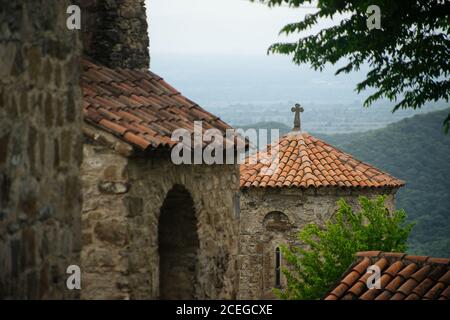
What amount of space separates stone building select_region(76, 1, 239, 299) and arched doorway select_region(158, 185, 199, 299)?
1 centimetres

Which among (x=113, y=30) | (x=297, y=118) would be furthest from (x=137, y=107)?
(x=297, y=118)

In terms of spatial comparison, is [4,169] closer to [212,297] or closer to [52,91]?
[52,91]

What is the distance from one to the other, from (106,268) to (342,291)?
3.12 m

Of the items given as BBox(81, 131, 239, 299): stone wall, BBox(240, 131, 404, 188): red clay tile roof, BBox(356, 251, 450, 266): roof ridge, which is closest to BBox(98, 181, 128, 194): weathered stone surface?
BBox(81, 131, 239, 299): stone wall

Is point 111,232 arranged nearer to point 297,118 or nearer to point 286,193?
point 286,193

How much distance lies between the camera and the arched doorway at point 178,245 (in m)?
9.20

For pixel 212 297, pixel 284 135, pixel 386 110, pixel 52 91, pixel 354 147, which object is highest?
pixel 386 110

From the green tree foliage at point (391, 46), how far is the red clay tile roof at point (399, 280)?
3369 mm

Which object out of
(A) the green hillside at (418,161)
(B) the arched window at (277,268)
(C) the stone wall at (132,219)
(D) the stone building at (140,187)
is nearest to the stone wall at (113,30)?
(D) the stone building at (140,187)

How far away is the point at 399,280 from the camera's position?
973 centimetres

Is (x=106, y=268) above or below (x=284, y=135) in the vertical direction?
below

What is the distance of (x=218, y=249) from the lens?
382 inches

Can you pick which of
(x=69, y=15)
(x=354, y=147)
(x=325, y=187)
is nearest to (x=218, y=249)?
(x=69, y=15)

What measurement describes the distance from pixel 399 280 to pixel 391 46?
196 inches
